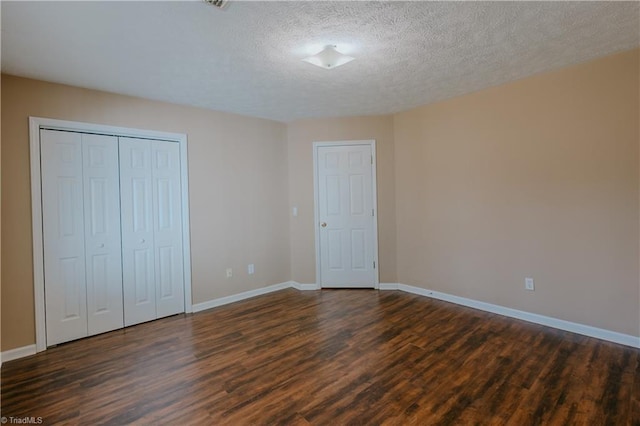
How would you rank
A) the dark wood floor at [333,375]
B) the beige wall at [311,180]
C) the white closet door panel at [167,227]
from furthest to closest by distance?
the beige wall at [311,180]
the white closet door panel at [167,227]
the dark wood floor at [333,375]

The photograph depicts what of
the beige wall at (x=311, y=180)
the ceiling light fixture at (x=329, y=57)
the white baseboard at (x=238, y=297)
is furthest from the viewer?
the beige wall at (x=311, y=180)

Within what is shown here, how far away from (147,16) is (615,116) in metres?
3.55

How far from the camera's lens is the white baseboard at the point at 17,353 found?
8.62ft

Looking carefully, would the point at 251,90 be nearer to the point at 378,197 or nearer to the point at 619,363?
the point at 378,197

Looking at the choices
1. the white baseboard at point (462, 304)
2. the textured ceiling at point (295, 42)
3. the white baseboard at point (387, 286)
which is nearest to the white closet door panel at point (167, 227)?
the white baseboard at point (462, 304)

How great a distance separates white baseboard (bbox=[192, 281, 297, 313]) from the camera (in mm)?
3815

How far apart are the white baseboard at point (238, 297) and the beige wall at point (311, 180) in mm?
220

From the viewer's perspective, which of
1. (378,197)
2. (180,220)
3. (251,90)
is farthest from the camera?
(378,197)

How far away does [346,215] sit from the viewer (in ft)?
14.7

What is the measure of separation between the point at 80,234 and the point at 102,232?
176 mm

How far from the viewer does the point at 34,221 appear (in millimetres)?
2781

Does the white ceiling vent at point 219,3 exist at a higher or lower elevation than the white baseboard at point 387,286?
higher

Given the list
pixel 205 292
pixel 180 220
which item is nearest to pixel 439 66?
pixel 180 220

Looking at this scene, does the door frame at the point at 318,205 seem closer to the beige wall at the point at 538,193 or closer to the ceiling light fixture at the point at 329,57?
the beige wall at the point at 538,193
